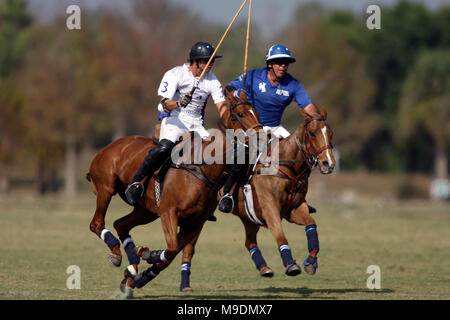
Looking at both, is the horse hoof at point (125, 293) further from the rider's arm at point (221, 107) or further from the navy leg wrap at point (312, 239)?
the rider's arm at point (221, 107)

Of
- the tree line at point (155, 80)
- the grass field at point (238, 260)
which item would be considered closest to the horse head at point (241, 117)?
the grass field at point (238, 260)

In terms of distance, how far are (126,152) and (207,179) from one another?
6.26ft

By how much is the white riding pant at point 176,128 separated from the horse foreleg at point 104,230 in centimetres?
147

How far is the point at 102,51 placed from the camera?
5175 cm

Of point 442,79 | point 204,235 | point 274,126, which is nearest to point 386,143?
point 442,79

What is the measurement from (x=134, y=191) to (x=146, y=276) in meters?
1.15

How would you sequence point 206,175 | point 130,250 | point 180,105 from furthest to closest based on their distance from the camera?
point 130,250, point 180,105, point 206,175

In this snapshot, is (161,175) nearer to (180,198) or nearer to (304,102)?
(180,198)

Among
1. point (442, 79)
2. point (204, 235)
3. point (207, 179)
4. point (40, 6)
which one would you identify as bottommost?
point (204, 235)

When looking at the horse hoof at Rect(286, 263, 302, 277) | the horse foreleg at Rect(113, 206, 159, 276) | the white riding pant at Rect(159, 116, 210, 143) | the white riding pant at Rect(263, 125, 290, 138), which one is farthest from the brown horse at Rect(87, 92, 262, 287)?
the white riding pant at Rect(263, 125, 290, 138)

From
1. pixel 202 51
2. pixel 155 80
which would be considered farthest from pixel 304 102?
pixel 155 80

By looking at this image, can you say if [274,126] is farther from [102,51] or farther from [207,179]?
[102,51]

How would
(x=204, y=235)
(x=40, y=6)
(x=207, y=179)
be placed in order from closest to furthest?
1. (x=207, y=179)
2. (x=204, y=235)
3. (x=40, y=6)

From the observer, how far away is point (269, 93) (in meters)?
12.0
